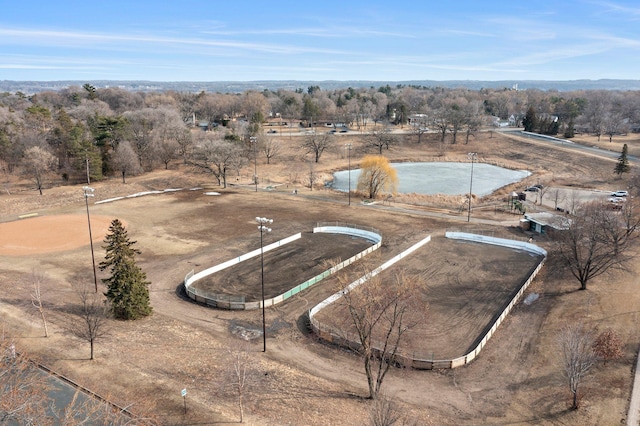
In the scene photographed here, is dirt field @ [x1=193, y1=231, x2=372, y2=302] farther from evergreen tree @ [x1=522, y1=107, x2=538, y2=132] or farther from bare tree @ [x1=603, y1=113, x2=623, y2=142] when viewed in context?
evergreen tree @ [x1=522, y1=107, x2=538, y2=132]

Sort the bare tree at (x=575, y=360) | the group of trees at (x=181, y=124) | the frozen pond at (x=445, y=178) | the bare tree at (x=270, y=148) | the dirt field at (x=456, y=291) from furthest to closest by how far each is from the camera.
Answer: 1. the bare tree at (x=270, y=148)
2. the group of trees at (x=181, y=124)
3. the frozen pond at (x=445, y=178)
4. the dirt field at (x=456, y=291)
5. the bare tree at (x=575, y=360)

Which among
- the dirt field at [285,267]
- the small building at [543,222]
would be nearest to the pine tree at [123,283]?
the dirt field at [285,267]

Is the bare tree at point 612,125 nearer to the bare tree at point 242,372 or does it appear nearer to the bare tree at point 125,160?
the bare tree at point 125,160

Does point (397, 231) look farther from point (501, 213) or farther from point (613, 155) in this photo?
point (613, 155)

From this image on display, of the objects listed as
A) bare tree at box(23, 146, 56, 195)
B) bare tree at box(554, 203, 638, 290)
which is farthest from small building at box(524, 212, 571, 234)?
bare tree at box(23, 146, 56, 195)

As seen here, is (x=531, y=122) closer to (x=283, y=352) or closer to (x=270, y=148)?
(x=270, y=148)

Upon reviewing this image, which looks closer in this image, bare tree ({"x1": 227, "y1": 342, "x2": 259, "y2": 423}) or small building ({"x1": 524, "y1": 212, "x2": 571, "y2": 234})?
bare tree ({"x1": 227, "y1": 342, "x2": 259, "y2": 423})
